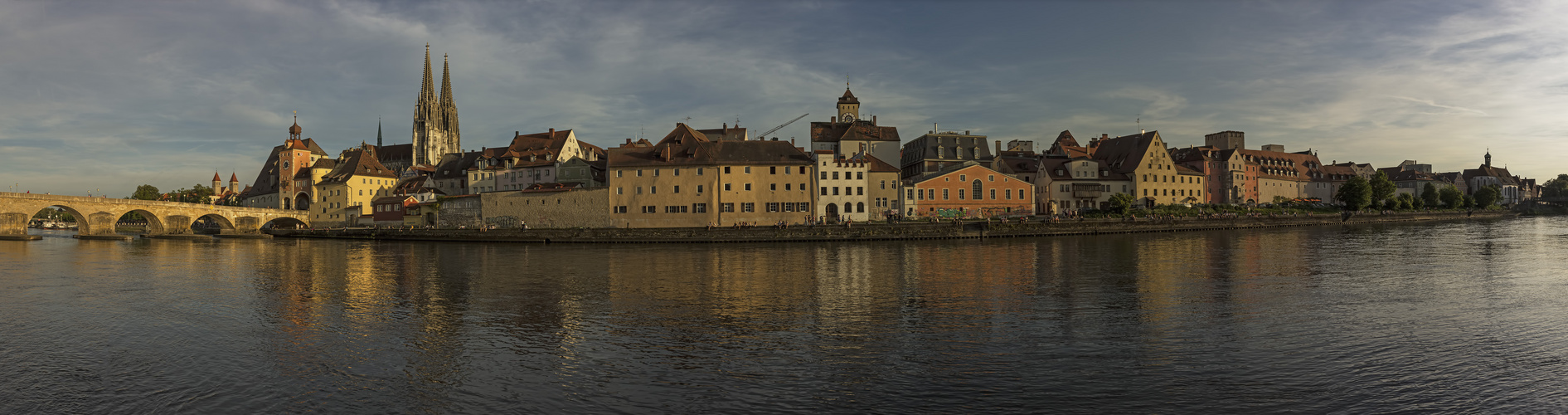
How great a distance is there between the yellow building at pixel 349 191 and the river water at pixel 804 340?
69.7 m

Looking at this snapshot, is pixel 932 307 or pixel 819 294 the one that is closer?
pixel 932 307

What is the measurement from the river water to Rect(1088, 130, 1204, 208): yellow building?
59.5 meters

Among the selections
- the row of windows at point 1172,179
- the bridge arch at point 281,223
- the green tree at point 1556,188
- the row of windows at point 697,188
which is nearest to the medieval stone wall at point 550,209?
Result: the row of windows at point 697,188

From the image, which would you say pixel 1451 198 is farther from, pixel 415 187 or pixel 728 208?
pixel 415 187

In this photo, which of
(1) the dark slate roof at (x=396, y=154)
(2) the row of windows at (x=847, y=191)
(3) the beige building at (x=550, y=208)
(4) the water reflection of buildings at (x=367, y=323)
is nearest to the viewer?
(4) the water reflection of buildings at (x=367, y=323)

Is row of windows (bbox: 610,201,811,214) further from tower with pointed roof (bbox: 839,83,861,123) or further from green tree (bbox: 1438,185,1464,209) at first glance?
green tree (bbox: 1438,185,1464,209)

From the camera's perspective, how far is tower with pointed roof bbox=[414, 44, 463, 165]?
5723 inches

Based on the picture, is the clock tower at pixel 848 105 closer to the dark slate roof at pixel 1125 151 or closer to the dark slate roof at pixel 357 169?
the dark slate roof at pixel 1125 151

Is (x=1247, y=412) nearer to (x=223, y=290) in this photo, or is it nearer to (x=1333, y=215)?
(x=223, y=290)

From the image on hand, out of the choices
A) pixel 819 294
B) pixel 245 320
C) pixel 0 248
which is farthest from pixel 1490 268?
pixel 0 248

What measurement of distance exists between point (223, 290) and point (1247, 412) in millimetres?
34153

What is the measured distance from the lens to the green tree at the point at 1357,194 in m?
102

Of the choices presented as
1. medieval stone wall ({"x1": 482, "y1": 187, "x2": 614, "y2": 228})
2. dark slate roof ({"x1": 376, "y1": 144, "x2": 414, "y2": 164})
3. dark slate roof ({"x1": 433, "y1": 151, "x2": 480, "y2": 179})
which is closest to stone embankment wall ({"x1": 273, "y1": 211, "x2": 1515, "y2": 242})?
medieval stone wall ({"x1": 482, "y1": 187, "x2": 614, "y2": 228})

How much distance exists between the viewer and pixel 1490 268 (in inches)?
1335
